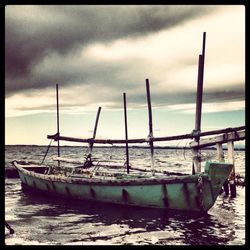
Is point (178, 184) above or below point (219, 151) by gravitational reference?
below

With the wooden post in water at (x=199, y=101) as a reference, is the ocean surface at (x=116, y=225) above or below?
below

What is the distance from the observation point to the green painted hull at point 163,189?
1257cm

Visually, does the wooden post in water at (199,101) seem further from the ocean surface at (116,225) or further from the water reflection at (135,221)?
the water reflection at (135,221)

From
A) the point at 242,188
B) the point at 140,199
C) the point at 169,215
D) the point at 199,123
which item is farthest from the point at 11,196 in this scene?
the point at 242,188

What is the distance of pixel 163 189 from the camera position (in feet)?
43.3

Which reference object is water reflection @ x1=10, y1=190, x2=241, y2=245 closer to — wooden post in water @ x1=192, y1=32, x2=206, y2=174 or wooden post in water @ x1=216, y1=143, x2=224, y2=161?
wooden post in water @ x1=192, y1=32, x2=206, y2=174

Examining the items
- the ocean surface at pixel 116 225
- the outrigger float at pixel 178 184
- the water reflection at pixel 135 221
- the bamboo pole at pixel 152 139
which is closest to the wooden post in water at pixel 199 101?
the outrigger float at pixel 178 184

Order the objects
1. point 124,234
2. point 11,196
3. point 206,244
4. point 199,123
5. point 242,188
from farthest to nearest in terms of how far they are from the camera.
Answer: point 242,188 → point 11,196 → point 199,123 → point 124,234 → point 206,244

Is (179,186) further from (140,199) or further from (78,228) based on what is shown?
(78,228)

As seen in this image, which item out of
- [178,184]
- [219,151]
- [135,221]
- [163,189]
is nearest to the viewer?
[135,221]

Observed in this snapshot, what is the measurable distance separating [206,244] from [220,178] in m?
3.57

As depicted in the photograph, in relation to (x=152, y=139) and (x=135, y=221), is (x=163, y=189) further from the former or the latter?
(x=152, y=139)

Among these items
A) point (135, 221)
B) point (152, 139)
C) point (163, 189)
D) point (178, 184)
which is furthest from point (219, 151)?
point (135, 221)

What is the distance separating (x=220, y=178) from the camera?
1267 centimetres
